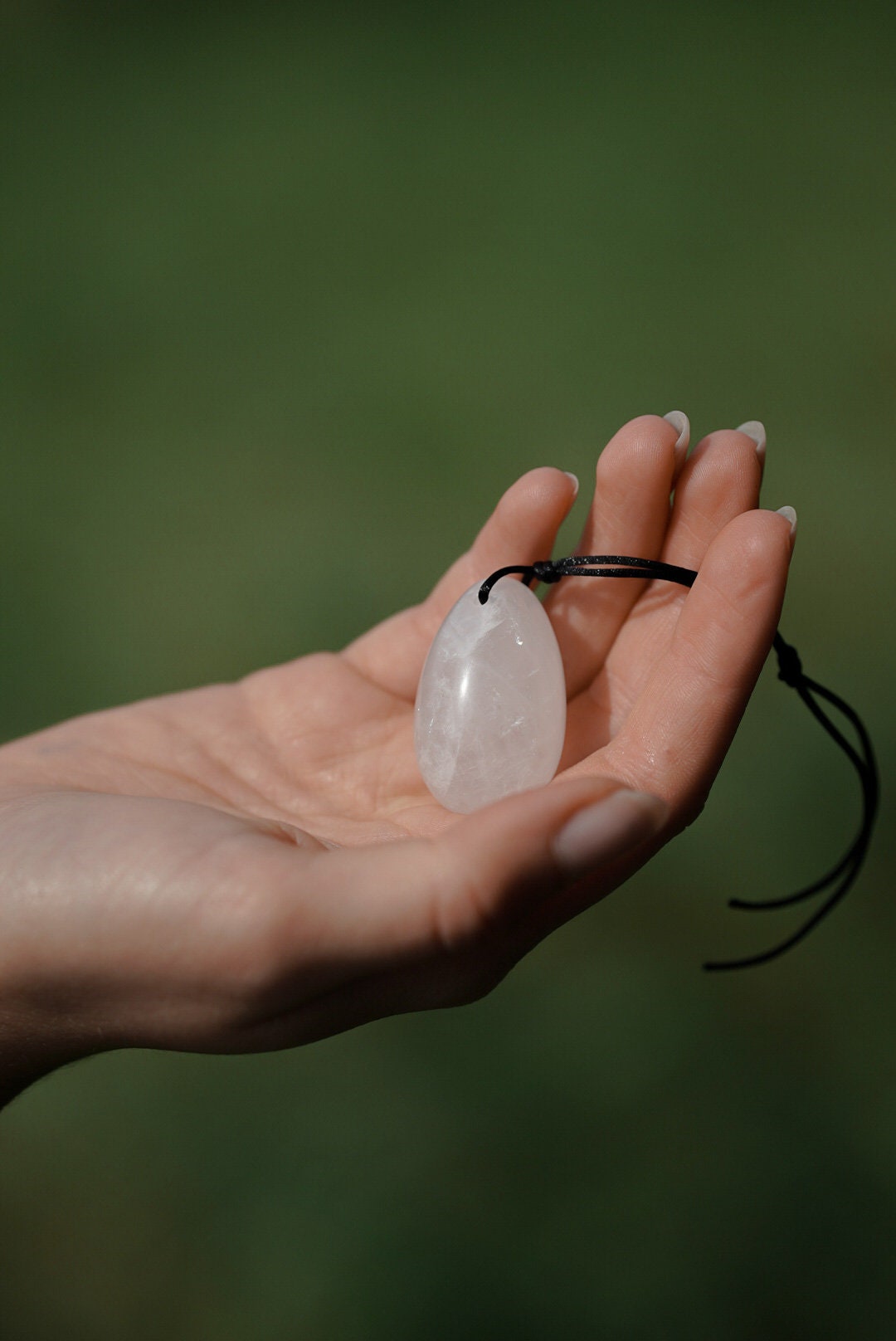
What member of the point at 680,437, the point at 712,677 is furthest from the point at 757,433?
the point at 712,677

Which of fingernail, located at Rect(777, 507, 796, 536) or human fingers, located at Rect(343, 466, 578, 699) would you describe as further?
human fingers, located at Rect(343, 466, 578, 699)

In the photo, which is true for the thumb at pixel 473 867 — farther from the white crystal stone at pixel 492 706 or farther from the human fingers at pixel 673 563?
the human fingers at pixel 673 563

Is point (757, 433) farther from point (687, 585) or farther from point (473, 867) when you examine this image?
point (473, 867)

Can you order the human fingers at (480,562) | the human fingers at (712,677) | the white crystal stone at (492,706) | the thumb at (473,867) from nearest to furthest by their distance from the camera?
the thumb at (473,867) → the human fingers at (712,677) → the white crystal stone at (492,706) → the human fingers at (480,562)

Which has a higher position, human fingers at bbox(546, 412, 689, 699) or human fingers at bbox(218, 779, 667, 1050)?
human fingers at bbox(546, 412, 689, 699)

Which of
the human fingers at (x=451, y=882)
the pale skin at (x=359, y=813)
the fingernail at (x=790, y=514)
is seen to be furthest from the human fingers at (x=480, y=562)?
the human fingers at (x=451, y=882)

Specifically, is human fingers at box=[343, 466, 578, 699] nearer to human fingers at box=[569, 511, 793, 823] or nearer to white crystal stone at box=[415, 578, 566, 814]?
white crystal stone at box=[415, 578, 566, 814]

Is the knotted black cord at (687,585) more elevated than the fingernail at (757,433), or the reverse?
the fingernail at (757,433)

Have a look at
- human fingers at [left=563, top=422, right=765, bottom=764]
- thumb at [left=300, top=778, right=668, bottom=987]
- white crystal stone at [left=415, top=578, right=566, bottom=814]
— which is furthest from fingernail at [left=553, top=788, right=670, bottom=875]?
human fingers at [left=563, top=422, right=765, bottom=764]
